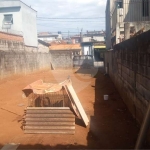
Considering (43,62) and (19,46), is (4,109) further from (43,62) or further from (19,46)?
(43,62)

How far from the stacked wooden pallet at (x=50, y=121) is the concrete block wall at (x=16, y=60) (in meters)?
8.45

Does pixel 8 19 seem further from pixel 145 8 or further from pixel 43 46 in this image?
pixel 145 8

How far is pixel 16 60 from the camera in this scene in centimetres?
1465

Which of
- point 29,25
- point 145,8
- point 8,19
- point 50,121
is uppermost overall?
point 8,19

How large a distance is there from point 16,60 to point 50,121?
1119 centimetres

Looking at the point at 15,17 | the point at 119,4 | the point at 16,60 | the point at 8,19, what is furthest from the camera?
the point at 8,19

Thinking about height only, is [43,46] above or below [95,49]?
above

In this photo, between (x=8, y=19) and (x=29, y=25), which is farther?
(x=29, y=25)

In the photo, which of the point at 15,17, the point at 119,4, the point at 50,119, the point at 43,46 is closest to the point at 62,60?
the point at 43,46

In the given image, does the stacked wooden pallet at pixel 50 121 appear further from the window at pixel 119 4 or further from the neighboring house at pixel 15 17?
the neighboring house at pixel 15 17

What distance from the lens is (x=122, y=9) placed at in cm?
1375

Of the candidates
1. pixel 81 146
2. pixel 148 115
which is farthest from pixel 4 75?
pixel 148 115

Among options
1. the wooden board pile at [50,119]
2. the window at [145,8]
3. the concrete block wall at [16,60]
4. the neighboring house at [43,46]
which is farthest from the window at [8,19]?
the wooden board pile at [50,119]

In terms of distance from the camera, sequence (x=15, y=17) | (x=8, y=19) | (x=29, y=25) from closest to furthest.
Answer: (x=15, y=17) → (x=8, y=19) → (x=29, y=25)
